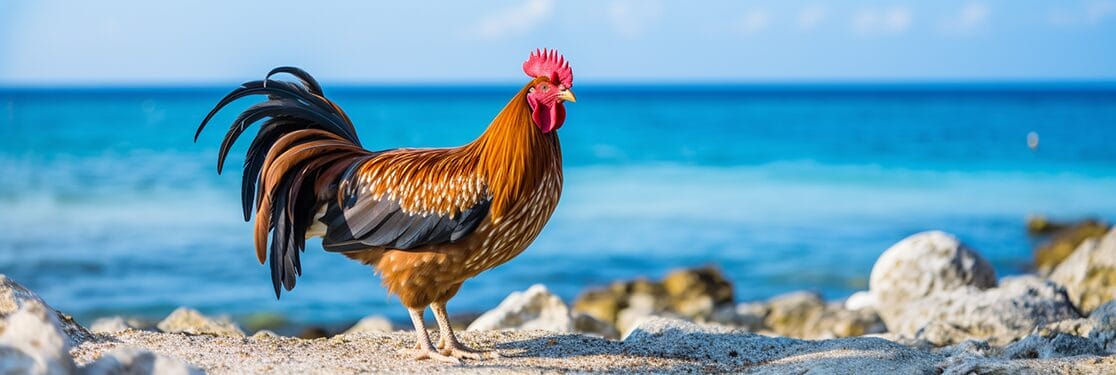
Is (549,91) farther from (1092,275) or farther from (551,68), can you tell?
(1092,275)

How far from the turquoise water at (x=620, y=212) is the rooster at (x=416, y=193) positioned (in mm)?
7418

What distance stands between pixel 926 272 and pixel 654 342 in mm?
5184

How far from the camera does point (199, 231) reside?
63.9 feet

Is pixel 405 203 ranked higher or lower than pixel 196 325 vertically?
higher

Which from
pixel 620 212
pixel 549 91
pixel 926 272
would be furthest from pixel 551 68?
pixel 620 212

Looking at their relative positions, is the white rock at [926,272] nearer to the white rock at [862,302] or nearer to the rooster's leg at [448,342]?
the white rock at [862,302]

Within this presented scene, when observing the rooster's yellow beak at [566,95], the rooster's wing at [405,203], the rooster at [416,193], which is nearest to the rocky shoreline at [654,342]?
the rooster at [416,193]

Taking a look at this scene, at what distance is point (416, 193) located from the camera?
19.0 feet

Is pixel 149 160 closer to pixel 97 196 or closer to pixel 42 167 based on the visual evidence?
pixel 42 167

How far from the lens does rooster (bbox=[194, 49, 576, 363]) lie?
5.65 meters

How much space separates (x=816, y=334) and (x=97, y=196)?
20.1 metres

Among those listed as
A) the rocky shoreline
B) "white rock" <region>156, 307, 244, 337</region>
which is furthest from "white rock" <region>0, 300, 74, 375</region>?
"white rock" <region>156, 307, 244, 337</region>

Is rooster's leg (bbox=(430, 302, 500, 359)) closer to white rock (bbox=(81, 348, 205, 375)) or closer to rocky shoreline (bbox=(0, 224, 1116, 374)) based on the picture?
rocky shoreline (bbox=(0, 224, 1116, 374))

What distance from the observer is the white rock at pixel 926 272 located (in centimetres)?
1102
